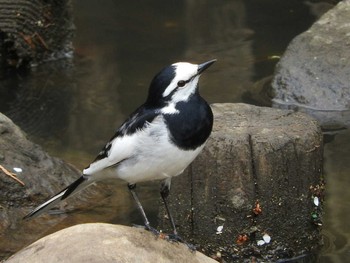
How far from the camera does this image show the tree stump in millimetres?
5590

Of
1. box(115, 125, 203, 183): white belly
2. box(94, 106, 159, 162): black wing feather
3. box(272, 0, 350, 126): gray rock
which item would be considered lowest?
box(272, 0, 350, 126): gray rock

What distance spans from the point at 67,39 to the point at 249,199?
5.39 m

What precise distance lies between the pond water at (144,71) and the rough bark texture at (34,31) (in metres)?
0.20

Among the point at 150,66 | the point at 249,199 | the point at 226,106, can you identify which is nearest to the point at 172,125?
the point at 249,199

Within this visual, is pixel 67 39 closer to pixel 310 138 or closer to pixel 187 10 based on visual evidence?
pixel 187 10

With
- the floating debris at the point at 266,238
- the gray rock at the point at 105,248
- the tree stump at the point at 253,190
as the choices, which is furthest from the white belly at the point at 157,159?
→ the floating debris at the point at 266,238

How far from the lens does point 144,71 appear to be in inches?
380

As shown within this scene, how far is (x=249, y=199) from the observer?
5.64 m

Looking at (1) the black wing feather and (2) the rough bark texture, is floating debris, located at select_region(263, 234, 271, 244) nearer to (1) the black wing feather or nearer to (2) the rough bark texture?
(1) the black wing feather

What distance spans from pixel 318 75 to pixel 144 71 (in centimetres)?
195

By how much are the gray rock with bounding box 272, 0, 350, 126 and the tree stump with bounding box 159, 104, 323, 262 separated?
253 centimetres

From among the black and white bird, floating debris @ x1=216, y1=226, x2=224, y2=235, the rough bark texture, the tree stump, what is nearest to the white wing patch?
the black and white bird

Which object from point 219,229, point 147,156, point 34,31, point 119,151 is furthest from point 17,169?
point 34,31

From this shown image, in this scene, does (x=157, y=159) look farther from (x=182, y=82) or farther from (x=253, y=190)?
(x=253, y=190)
